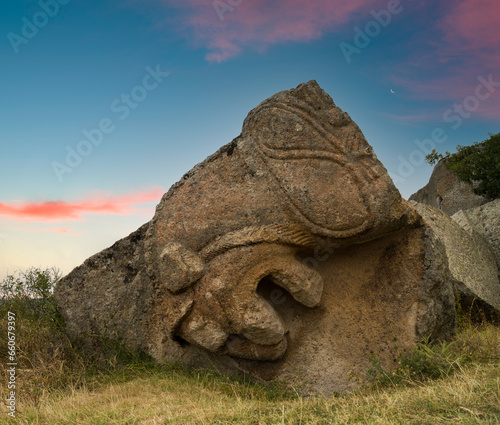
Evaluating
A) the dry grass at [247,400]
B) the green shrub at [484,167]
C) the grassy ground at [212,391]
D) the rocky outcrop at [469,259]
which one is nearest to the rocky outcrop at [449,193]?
the green shrub at [484,167]

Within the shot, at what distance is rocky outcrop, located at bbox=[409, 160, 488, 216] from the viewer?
10391 mm

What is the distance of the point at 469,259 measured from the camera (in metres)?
6.58

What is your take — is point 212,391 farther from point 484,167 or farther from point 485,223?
point 484,167

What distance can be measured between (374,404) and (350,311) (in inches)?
52.5

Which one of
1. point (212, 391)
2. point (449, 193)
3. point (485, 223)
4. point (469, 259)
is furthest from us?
point (449, 193)

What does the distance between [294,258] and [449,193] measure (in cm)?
815

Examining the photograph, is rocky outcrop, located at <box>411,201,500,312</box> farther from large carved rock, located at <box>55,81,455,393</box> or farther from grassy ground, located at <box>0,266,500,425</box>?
large carved rock, located at <box>55,81,455,393</box>

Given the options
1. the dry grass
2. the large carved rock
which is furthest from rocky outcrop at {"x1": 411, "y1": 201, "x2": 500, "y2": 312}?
the large carved rock

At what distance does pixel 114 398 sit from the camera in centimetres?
411

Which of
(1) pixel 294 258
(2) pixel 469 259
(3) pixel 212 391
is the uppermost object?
(1) pixel 294 258

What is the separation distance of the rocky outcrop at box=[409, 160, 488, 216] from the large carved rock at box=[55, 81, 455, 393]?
633 centimetres

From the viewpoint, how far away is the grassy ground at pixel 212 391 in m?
3.05

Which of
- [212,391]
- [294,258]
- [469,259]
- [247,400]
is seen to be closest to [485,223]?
[469,259]

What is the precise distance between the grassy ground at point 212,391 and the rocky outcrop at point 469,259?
2.00 ft
